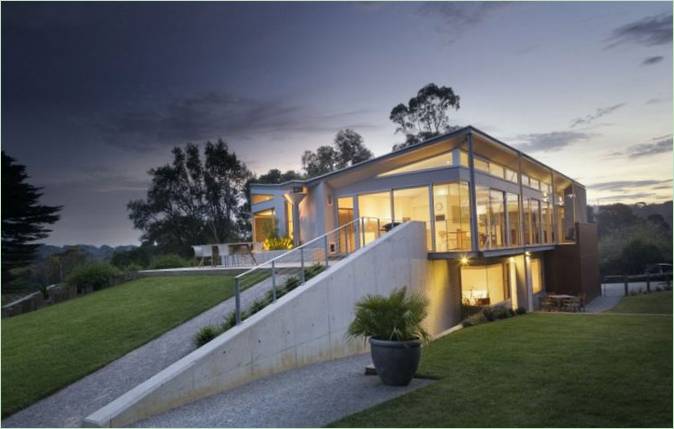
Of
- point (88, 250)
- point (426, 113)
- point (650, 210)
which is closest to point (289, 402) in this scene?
point (426, 113)

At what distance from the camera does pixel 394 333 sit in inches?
273

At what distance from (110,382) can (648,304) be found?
70.9ft

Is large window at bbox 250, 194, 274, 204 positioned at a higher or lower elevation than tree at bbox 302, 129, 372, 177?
lower

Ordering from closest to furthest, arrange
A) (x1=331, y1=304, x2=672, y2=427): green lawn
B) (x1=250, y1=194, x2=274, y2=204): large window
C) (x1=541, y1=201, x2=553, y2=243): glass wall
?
1. (x1=331, y1=304, x2=672, y2=427): green lawn
2. (x1=250, y1=194, x2=274, y2=204): large window
3. (x1=541, y1=201, x2=553, y2=243): glass wall

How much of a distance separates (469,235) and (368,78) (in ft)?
30.0

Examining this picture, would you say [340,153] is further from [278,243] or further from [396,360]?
[396,360]

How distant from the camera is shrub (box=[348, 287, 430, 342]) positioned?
22.9 feet

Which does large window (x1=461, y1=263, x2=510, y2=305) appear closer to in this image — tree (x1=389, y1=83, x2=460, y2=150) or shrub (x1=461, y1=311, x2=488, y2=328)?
shrub (x1=461, y1=311, x2=488, y2=328)

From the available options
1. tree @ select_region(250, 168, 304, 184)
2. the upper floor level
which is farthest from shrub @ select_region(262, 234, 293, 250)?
tree @ select_region(250, 168, 304, 184)

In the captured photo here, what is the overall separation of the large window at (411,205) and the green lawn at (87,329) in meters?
6.24

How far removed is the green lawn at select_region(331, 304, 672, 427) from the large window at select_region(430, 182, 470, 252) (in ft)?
15.7

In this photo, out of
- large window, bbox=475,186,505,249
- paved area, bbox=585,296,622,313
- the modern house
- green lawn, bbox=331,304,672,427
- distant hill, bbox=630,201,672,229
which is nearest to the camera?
green lawn, bbox=331,304,672,427

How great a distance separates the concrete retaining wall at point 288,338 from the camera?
6457 mm

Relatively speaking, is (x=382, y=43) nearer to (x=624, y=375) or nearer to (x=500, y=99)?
(x=500, y=99)
